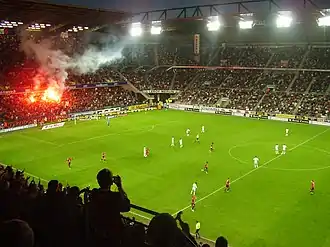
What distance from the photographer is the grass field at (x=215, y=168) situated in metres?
22.4

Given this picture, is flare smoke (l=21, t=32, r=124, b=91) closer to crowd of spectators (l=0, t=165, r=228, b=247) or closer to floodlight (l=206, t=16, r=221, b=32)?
floodlight (l=206, t=16, r=221, b=32)

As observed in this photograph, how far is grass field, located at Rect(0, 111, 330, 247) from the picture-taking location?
22375 mm

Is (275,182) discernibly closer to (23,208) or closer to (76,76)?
(23,208)

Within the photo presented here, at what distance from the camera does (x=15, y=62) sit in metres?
64.9

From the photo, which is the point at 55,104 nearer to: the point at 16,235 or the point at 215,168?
the point at 215,168

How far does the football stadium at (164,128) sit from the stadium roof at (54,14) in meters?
0.23

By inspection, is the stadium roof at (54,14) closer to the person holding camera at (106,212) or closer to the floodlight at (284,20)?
the floodlight at (284,20)

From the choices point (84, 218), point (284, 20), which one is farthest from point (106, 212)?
point (284, 20)

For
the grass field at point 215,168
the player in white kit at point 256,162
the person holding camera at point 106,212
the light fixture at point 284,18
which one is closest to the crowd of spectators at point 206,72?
the grass field at point 215,168

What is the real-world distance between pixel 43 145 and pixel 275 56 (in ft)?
171

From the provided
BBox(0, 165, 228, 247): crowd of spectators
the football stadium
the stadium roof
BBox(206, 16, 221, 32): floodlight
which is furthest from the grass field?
BBox(0, 165, 228, 247): crowd of spectators

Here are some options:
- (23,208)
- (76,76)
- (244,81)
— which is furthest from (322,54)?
(23,208)

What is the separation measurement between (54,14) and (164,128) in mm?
19954

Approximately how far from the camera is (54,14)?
44.9m
